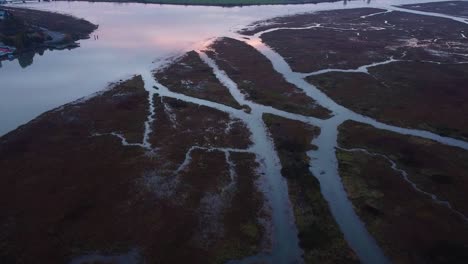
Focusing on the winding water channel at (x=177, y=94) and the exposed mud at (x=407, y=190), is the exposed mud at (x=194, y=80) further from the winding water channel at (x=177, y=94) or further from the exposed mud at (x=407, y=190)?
the exposed mud at (x=407, y=190)

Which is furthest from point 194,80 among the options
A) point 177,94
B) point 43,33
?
point 43,33

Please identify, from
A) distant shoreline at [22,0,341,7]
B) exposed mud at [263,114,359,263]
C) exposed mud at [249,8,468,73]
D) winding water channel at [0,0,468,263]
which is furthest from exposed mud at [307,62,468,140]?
distant shoreline at [22,0,341,7]

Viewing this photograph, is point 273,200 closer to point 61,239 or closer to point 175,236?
point 175,236

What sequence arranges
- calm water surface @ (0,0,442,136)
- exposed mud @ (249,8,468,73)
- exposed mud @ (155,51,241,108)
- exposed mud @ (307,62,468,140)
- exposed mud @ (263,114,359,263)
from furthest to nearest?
exposed mud @ (249,8,468,73), calm water surface @ (0,0,442,136), exposed mud @ (155,51,241,108), exposed mud @ (307,62,468,140), exposed mud @ (263,114,359,263)

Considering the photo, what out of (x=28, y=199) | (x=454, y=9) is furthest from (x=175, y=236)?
(x=454, y=9)

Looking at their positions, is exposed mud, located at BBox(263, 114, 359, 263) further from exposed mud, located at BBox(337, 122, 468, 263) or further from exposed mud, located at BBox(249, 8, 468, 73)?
exposed mud, located at BBox(249, 8, 468, 73)

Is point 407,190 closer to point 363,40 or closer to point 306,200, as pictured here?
point 306,200
